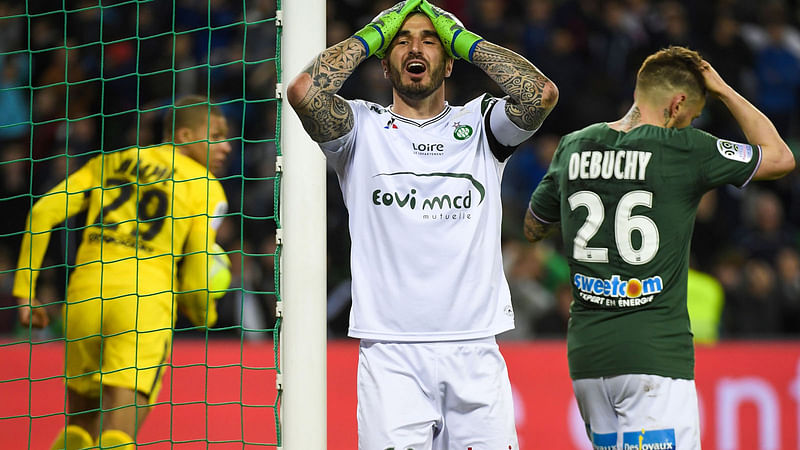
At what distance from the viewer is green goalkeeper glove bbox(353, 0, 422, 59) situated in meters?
A: 3.64

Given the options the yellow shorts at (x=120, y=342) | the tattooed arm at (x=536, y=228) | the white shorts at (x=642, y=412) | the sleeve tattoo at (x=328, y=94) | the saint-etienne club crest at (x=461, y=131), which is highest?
the sleeve tattoo at (x=328, y=94)

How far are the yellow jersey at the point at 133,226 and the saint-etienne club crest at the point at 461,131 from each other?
1.63 metres

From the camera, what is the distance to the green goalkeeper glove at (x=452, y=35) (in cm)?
365

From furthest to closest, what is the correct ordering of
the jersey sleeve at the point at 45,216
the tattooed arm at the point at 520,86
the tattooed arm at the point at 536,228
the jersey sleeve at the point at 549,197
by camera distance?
the jersey sleeve at the point at 45,216, the tattooed arm at the point at 536,228, the jersey sleeve at the point at 549,197, the tattooed arm at the point at 520,86

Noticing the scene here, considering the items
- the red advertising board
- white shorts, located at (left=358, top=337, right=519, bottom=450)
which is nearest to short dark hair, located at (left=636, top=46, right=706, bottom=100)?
white shorts, located at (left=358, top=337, right=519, bottom=450)

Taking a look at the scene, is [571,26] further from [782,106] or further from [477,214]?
[477,214]

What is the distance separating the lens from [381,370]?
3531 millimetres

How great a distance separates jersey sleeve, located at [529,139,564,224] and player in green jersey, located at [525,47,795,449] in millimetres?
114

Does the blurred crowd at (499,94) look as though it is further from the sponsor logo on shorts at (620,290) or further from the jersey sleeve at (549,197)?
the sponsor logo on shorts at (620,290)

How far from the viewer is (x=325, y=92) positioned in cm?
359

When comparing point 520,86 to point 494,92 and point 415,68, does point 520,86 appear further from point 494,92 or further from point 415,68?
point 494,92

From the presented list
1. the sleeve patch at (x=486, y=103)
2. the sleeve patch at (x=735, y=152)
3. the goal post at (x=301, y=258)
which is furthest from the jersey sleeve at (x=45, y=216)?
the sleeve patch at (x=735, y=152)

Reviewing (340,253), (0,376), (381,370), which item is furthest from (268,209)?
(381,370)

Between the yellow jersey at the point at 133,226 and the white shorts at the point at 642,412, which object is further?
the yellow jersey at the point at 133,226
